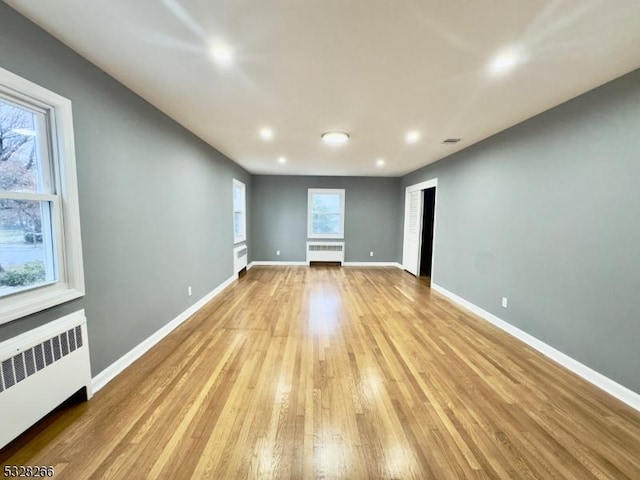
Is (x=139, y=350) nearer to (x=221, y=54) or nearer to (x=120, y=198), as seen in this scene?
(x=120, y=198)

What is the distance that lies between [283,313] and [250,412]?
1.86 m

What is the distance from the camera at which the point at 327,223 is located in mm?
7238

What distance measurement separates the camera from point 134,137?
2395 millimetres

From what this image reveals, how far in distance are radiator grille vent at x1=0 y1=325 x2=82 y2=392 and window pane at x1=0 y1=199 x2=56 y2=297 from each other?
14.4 inches

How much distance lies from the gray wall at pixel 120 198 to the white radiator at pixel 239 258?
71.6 inches

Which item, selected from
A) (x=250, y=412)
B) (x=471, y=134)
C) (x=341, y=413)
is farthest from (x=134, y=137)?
(x=471, y=134)

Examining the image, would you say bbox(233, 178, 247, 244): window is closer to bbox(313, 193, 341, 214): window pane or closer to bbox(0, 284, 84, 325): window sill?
bbox(313, 193, 341, 214): window pane

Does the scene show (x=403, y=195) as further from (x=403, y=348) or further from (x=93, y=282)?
(x=93, y=282)

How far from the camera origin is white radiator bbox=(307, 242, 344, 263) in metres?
7.16

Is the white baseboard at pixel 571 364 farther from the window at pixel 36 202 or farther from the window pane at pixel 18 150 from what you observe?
the window pane at pixel 18 150

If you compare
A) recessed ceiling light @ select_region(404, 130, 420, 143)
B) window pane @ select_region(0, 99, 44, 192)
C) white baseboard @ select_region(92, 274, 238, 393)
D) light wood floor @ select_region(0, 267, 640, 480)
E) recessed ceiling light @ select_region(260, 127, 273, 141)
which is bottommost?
light wood floor @ select_region(0, 267, 640, 480)

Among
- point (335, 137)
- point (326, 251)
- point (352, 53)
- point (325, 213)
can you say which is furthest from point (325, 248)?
point (352, 53)

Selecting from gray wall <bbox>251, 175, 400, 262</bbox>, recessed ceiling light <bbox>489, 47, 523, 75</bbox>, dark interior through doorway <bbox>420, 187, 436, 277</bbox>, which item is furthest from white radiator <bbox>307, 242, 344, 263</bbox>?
recessed ceiling light <bbox>489, 47, 523, 75</bbox>

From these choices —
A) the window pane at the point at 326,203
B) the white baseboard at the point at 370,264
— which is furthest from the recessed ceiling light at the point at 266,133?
the white baseboard at the point at 370,264
